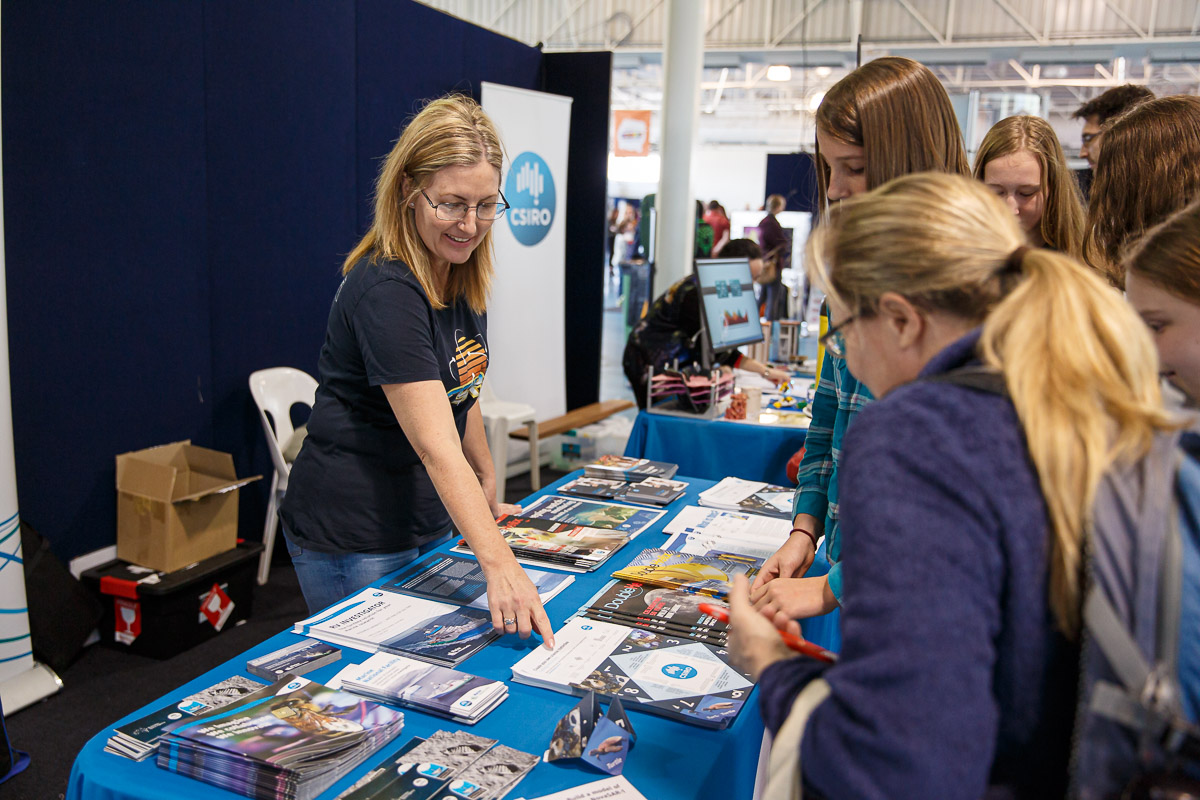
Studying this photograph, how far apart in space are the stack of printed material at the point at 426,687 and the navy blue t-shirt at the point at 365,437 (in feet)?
1.20

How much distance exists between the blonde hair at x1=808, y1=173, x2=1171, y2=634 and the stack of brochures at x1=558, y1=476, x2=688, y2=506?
135cm

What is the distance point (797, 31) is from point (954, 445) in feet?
34.5

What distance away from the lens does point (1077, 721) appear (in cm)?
64

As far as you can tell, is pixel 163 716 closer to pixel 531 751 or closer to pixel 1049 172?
pixel 531 751

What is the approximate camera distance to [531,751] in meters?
1.04

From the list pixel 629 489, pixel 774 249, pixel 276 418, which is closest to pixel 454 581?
pixel 629 489

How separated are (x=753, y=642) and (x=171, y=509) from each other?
8.48 feet

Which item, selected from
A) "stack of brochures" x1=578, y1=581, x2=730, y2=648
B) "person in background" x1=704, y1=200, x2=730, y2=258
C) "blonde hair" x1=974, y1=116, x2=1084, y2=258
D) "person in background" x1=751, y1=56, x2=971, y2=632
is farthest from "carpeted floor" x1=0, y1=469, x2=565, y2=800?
"person in background" x1=704, y1=200, x2=730, y2=258

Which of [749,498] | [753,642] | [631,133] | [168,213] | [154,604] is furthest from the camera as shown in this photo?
[631,133]

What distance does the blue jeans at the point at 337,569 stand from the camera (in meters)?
1.57

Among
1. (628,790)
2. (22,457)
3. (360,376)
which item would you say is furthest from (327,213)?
(628,790)

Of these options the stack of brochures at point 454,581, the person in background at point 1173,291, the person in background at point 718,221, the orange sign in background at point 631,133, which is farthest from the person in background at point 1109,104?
the orange sign in background at point 631,133

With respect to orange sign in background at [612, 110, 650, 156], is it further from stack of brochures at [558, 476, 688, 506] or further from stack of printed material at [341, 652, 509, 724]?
stack of printed material at [341, 652, 509, 724]

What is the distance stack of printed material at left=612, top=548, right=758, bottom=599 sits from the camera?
154 cm
